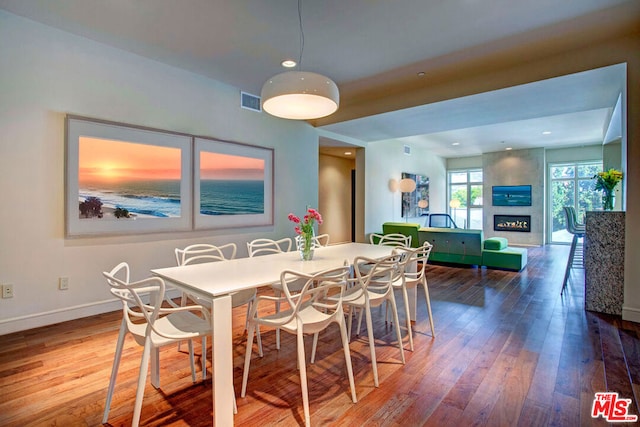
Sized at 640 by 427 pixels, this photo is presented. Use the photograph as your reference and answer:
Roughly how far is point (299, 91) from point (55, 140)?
2.53m

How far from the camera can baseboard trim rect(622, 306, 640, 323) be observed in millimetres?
3244

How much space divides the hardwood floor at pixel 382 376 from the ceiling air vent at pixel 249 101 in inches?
116

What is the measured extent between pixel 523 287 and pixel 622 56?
2.96 m

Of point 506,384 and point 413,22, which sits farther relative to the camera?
point 413,22

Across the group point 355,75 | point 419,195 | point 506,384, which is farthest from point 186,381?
point 419,195

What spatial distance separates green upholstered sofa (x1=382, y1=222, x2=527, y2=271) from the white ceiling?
2.22 metres

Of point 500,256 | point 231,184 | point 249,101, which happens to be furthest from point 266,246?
point 500,256

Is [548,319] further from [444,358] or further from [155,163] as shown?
[155,163]

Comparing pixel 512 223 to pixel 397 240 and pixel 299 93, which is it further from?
pixel 299 93

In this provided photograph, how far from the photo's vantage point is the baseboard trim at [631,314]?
3.24 metres

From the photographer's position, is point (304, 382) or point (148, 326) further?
point (304, 382)

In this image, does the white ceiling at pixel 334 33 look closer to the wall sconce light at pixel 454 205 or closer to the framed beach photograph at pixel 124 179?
the framed beach photograph at pixel 124 179

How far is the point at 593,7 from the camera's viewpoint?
2738 mm

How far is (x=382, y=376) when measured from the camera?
2262 millimetres
